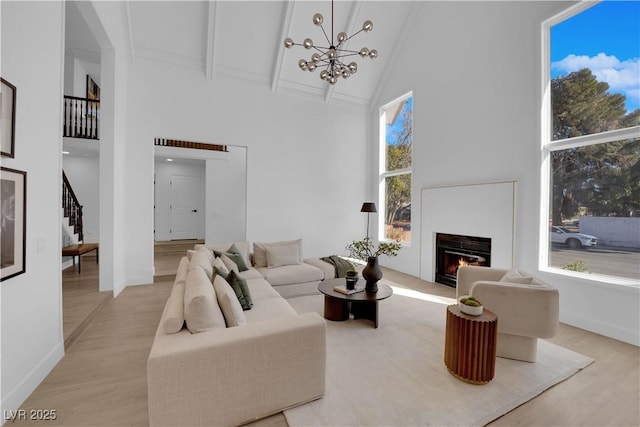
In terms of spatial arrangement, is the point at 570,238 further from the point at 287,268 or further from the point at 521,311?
the point at 287,268

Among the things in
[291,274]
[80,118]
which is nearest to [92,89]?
[80,118]

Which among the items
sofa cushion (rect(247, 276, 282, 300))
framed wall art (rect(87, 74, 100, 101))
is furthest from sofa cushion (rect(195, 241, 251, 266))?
framed wall art (rect(87, 74, 100, 101))

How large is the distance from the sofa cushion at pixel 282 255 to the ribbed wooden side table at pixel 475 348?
294cm

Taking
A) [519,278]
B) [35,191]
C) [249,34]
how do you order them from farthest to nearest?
[249,34]
[519,278]
[35,191]

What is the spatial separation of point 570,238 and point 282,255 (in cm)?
409

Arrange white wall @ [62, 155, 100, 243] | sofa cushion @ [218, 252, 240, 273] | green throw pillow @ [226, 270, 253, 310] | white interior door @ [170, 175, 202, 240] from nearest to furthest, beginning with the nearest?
green throw pillow @ [226, 270, 253, 310] → sofa cushion @ [218, 252, 240, 273] → white wall @ [62, 155, 100, 243] → white interior door @ [170, 175, 202, 240]

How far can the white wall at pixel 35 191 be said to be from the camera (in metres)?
1.98

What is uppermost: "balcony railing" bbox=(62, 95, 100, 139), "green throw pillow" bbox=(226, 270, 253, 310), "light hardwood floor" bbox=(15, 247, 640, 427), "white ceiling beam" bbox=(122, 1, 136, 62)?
"white ceiling beam" bbox=(122, 1, 136, 62)

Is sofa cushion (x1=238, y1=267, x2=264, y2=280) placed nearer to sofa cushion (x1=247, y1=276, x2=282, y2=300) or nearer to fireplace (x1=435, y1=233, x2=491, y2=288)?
sofa cushion (x1=247, y1=276, x2=282, y2=300)

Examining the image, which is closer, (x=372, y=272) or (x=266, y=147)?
(x=372, y=272)

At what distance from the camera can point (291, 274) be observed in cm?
436

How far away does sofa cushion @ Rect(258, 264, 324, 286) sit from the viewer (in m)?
4.23

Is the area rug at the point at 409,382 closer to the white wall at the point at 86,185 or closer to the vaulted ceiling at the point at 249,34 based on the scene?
the vaulted ceiling at the point at 249,34

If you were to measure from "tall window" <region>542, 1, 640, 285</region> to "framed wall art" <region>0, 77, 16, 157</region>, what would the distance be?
5.55 metres
